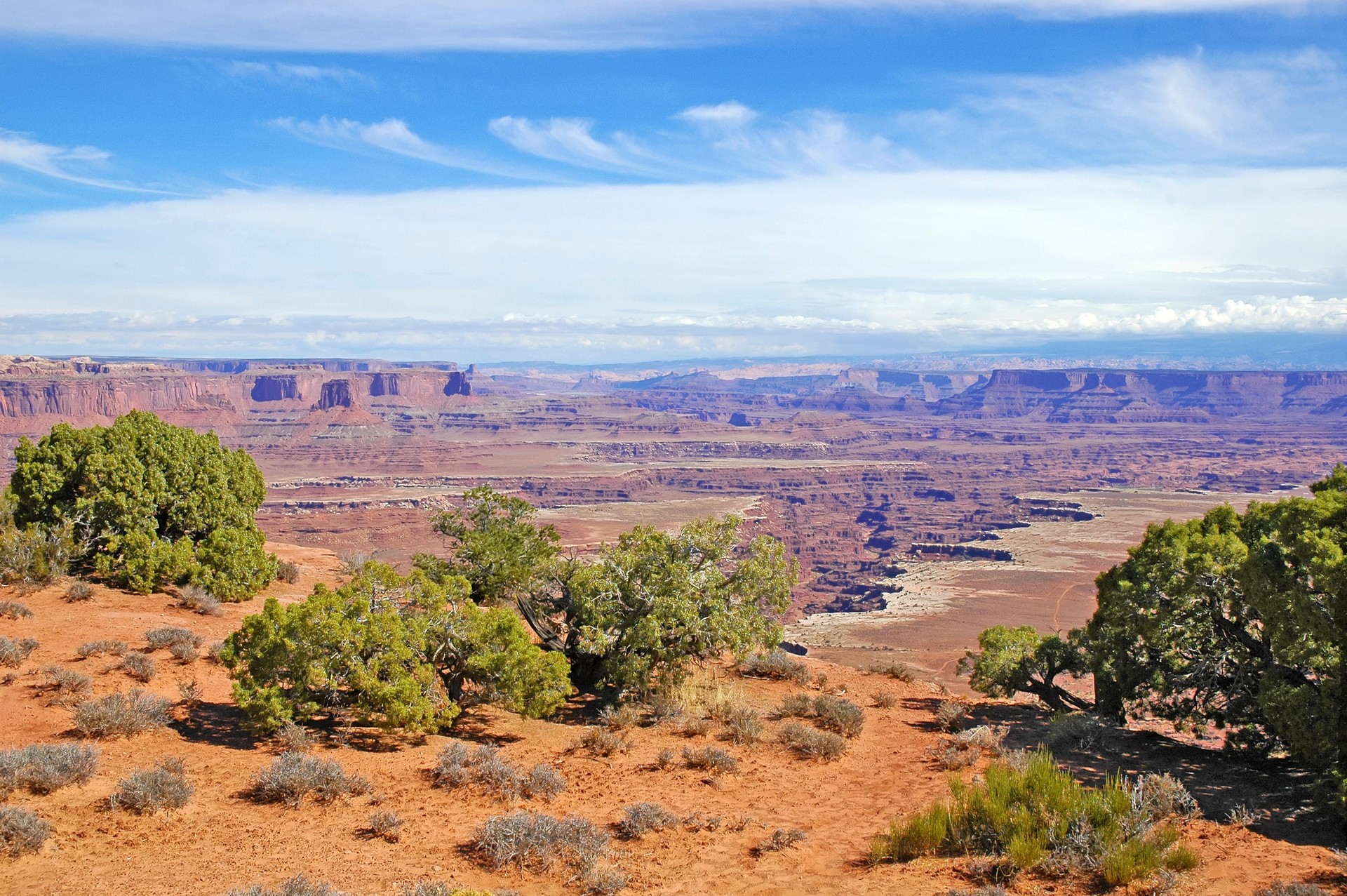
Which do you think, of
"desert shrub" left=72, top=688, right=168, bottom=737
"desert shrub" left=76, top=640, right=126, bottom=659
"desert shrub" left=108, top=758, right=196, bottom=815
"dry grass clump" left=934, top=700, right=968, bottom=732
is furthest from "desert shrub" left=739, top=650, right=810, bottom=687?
"desert shrub" left=76, top=640, right=126, bottom=659

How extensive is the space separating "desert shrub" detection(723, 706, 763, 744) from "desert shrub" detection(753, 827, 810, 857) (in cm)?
411

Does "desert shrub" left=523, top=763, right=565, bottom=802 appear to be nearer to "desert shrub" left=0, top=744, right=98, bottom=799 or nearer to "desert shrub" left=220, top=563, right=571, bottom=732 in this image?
"desert shrub" left=220, top=563, right=571, bottom=732

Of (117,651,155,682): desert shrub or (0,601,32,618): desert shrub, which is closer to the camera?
(117,651,155,682): desert shrub

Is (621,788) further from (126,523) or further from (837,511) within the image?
(837,511)

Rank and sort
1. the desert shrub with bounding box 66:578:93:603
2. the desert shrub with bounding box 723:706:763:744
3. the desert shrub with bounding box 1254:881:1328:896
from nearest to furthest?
the desert shrub with bounding box 1254:881:1328:896
the desert shrub with bounding box 723:706:763:744
the desert shrub with bounding box 66:578:93:603

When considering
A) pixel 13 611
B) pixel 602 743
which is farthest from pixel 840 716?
pixel 13 611

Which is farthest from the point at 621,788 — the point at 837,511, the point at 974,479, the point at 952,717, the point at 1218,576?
the point at 974,479

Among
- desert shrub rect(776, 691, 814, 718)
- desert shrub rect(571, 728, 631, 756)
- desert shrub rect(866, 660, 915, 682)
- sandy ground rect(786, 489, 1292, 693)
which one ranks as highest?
desert shrub rect(571, 728, 631, 756)

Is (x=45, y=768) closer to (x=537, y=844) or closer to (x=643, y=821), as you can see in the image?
(x=537, y=844)

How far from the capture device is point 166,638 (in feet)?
55.3

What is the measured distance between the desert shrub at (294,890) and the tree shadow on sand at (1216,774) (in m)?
10.6

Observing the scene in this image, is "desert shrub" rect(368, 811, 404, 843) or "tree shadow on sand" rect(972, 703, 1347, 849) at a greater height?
"desert shrub" rect(368, 811, 404, 843)

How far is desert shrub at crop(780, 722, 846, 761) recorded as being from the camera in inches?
584

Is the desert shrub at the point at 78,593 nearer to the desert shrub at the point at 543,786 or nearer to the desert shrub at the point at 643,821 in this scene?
the desert shrub at the point at 543,786
